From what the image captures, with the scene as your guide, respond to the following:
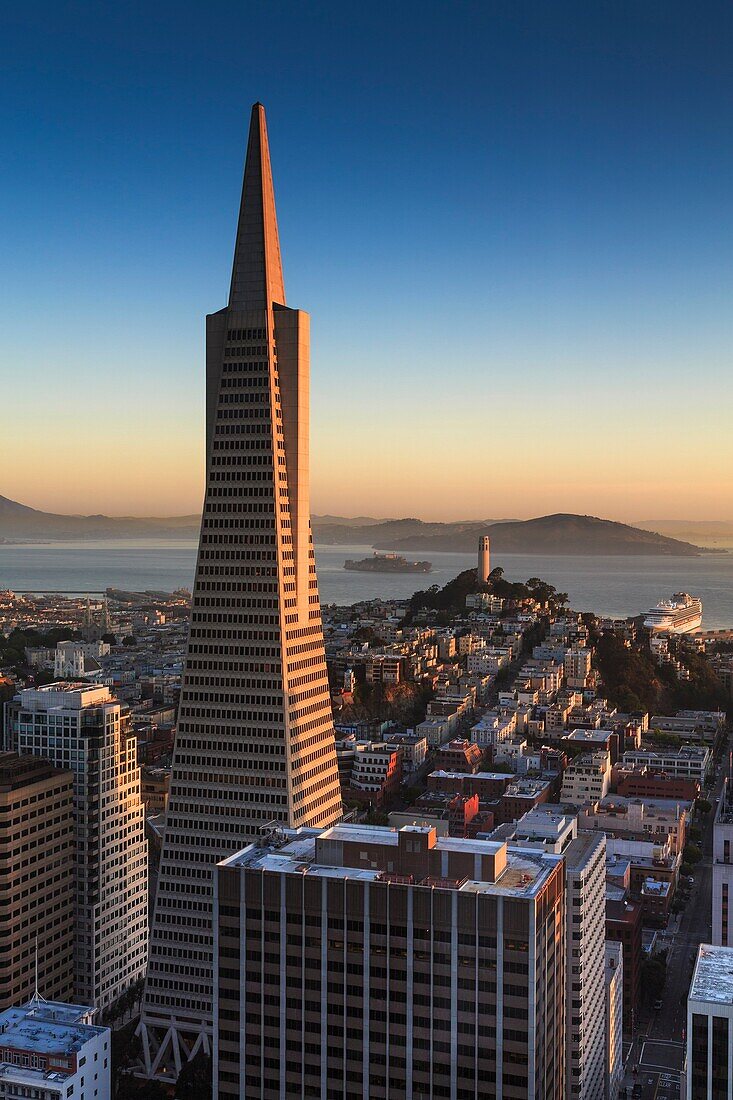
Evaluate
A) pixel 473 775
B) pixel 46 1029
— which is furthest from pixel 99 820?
pixel 473 775

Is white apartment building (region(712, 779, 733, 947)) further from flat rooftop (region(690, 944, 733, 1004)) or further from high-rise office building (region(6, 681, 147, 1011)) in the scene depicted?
high-rise office building (region(6, 681, 147, 1011))

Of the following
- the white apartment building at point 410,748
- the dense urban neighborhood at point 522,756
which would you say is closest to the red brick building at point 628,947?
the dense urban neighborhood at point 522,756

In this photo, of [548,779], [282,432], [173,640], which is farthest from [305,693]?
[173,640]

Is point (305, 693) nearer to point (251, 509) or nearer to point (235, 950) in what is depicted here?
point (251, 509)

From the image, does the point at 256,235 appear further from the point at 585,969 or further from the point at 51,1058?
the point at 51,1058

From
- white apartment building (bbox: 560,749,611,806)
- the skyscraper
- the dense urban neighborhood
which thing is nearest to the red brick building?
the dense urban neighborhood
